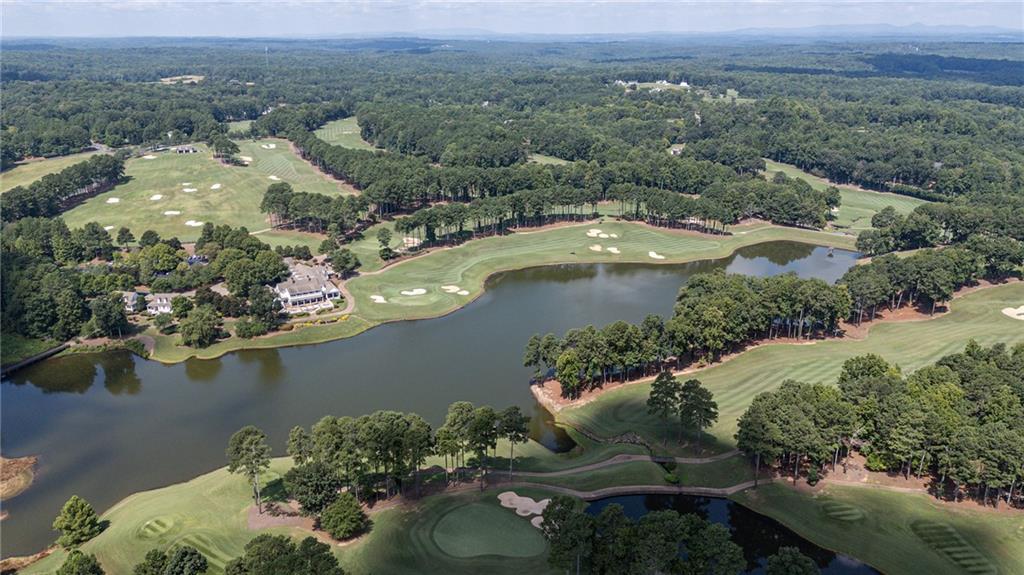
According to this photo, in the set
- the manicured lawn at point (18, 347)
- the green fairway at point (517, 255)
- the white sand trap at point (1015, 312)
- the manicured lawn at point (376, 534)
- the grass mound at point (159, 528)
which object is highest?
the green fairway at point (517, 255)

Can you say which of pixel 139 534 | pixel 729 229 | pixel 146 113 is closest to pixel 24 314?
pixel 139 534

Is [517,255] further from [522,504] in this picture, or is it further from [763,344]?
[522,504]

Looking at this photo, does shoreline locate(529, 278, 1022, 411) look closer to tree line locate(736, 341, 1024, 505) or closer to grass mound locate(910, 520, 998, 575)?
tree line locate(736, 341, 1024, 505)

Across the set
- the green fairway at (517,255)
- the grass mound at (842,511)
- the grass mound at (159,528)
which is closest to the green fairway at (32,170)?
the green fairway at (517,255)

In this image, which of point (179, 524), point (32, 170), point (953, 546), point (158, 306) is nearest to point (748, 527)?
point (953, 546)

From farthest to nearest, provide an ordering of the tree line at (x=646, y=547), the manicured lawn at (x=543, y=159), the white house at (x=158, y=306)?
the manicured lawn at (x=543, y=159) < the white house at (x=158, y=306) < the tree line at (x=646, y=547)

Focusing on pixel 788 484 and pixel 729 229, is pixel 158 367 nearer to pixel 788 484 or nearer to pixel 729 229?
pixel 788 484

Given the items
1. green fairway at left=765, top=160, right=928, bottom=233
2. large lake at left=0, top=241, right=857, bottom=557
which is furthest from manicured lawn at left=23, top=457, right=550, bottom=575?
green fairway at left=765, top=160, right=928, bottom=233

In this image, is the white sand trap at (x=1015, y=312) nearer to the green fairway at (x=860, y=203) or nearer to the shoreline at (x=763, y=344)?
the shoreline at (x=763, y=344)
